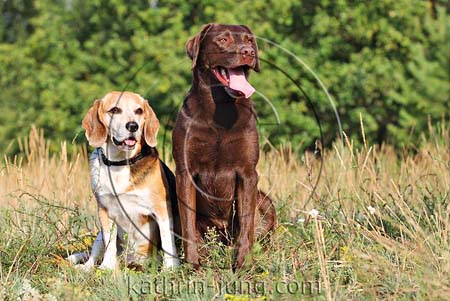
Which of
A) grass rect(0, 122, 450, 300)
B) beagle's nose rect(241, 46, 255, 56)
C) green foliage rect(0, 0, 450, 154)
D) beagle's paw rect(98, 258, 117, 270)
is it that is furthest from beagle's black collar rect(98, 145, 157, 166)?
green foliage rect(0, 0, 450, 154)

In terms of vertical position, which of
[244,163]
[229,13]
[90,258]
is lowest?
[90,258]

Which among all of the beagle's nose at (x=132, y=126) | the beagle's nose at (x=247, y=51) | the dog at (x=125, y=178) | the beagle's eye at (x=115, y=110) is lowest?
the dog at (x=125, y=178)

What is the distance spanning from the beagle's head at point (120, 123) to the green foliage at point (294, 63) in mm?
7661

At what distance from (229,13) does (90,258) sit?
8.93 m

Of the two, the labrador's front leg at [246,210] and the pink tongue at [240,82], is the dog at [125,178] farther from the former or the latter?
the pink tongue at [240,82]

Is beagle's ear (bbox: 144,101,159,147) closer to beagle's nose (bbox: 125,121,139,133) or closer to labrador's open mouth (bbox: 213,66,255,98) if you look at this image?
beagle's nose (bbox: 125,121,139,133)

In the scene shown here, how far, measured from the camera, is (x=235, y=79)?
16.5 feet

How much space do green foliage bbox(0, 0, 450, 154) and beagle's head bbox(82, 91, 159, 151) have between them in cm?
766

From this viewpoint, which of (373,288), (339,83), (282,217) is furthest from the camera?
(339,83)

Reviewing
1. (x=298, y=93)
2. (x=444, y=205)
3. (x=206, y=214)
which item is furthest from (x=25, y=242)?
(x=298, y=93)

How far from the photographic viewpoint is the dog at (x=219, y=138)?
16.2 ft

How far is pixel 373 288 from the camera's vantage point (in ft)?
13.0

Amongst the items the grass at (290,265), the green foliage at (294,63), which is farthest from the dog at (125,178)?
the green foliage at (294,63)

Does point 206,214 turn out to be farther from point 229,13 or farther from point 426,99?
point 426,99
